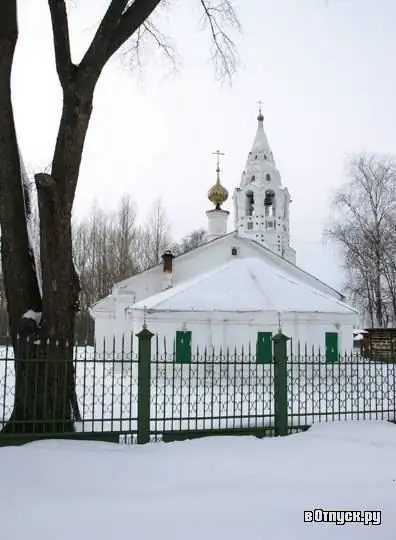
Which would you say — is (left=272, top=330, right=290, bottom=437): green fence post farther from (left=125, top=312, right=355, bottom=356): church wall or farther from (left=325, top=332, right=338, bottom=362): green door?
(left=325, top=332, right=338, bottom=362): green door

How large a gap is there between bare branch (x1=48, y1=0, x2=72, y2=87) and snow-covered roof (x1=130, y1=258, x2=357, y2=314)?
1095 centimetres

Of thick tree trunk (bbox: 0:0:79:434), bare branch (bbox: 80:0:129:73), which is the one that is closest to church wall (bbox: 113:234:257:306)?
thick tree trunk (bbox: 0:0:79:434)

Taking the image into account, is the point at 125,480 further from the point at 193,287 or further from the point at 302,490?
the point at 193,287

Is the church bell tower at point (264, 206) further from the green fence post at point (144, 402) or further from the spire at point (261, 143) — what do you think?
the green fence post at point (144, 402)

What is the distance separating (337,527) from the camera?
423cm

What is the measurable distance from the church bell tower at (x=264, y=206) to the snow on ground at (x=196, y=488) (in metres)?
26.9

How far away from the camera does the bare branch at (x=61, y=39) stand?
26.4ft

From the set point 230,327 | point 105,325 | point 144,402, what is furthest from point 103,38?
point 105,325

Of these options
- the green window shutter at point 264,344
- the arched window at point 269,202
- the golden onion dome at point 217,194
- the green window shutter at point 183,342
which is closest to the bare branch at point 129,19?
the green window shutter at point 183,342

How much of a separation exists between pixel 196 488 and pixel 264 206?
30321mm

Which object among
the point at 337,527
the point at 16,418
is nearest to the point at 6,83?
the point at 16,418

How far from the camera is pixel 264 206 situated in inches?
1345

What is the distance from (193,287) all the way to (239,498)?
14.5 metres

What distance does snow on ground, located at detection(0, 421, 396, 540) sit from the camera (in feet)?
13.4
